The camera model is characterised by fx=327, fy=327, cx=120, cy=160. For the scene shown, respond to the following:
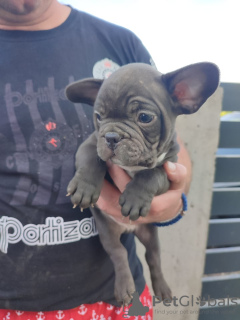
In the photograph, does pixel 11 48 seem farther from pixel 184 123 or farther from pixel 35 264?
pixel 184 123

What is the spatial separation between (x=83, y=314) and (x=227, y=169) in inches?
82.6

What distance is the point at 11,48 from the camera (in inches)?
56.1

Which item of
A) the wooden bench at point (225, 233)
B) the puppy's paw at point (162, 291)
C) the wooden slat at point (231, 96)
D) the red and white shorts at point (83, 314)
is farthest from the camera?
the wooden bench at point (225, 233)

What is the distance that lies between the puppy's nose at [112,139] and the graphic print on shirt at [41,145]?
31 cm

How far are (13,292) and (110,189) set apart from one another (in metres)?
0.60

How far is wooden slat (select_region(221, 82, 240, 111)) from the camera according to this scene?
9.62 feet

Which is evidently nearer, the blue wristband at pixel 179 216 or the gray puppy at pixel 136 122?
the gray puppy at pixel 136 122

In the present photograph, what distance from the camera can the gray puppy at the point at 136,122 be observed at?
1205mm

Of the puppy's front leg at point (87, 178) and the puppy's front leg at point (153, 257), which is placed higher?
the puppy's front leg at point (87, 178)

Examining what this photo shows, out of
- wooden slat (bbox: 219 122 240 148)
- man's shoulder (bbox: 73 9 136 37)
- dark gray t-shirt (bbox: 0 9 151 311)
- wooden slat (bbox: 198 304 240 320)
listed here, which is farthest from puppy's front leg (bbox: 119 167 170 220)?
wooden slat (bbox: 198 304 240 320)

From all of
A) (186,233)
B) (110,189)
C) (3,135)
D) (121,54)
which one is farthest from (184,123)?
(3,135)

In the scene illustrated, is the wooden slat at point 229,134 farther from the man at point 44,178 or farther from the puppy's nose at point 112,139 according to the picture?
the puppy's nose at point 112,139

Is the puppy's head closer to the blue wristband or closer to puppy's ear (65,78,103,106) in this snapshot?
puppy's ear (65,78,103,106)

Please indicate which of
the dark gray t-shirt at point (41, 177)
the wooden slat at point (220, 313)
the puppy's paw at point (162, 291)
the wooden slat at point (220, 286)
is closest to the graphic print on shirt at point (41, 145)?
the dark gray t-shirt at point (41, 177)
